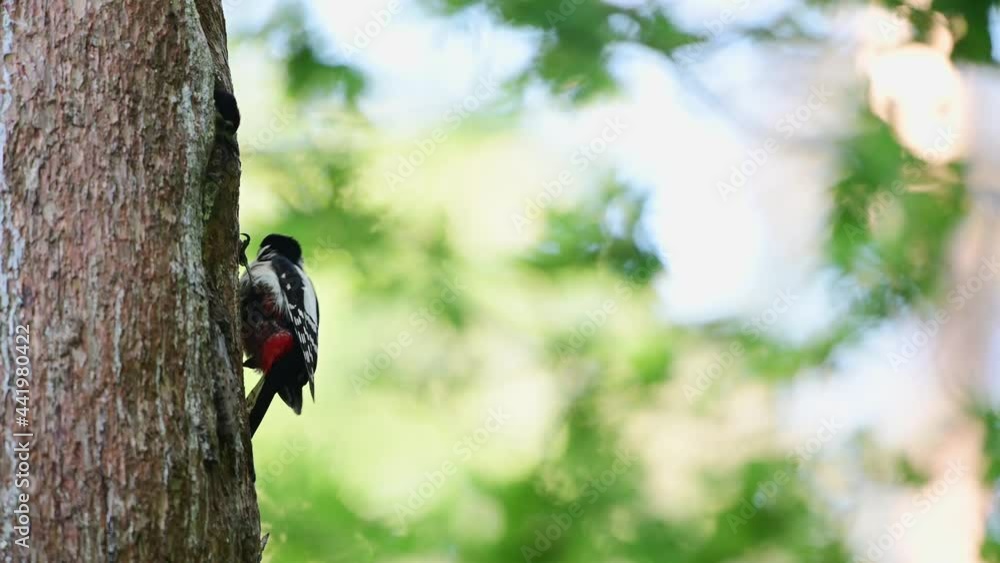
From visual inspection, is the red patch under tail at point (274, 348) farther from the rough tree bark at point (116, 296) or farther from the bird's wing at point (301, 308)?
the rough tree bark at point (116, 296)

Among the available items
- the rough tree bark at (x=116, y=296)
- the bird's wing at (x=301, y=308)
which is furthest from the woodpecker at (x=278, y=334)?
the rough tree bark at (x=116, y=296)

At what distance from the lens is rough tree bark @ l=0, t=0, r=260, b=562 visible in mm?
1961

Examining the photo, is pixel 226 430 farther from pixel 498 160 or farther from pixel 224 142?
pixel 498 160

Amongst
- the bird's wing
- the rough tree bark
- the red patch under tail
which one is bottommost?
the rough tree bark

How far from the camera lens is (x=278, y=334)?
3.97 metres

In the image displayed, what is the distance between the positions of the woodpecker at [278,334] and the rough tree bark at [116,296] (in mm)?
1504

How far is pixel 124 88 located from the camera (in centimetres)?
227

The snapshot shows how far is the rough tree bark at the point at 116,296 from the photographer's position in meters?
1.96

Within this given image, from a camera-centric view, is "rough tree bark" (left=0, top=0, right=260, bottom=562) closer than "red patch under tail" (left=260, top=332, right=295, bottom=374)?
Yes

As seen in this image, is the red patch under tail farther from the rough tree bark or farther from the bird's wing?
the rough tree bark

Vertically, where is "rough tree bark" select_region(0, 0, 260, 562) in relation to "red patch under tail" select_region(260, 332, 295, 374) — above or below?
below

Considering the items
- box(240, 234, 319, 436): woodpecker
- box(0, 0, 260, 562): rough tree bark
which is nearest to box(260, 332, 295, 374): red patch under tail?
box(240, 234, 319, 436): woodpecker

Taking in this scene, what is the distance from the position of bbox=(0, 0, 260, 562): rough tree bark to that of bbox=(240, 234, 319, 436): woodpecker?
1.50m

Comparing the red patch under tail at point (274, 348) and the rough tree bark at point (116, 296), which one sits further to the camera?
the red patch under tail at point (274, 348)
